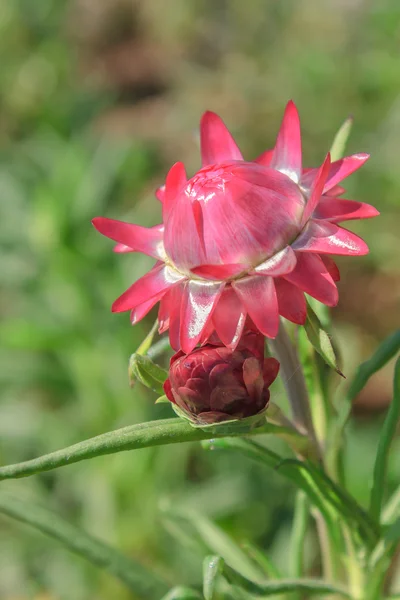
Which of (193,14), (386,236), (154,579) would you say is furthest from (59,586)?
(193,14)

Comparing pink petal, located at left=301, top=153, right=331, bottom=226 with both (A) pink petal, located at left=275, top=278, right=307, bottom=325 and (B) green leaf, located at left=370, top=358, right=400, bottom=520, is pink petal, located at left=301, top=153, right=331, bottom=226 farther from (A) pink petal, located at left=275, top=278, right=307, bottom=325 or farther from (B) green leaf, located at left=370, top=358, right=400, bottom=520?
(B) green leaf, located at left=370, top=358, right=400, bottom=520

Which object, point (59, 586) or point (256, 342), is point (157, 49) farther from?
point (256, 342)

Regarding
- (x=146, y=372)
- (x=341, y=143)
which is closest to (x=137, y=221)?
(x=341, y=143)

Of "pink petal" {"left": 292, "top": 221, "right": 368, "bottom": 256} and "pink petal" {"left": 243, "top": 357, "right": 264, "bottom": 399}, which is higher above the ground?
"pink petal" {"left": 292, "top": 221, "right": 368, "bottom": 256}

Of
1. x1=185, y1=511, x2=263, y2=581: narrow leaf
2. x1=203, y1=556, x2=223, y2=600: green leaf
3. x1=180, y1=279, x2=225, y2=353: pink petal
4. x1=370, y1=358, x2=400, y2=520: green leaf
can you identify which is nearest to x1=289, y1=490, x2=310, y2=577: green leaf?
x1=185, y1=511, x2=263, y2=581: narrow leaf

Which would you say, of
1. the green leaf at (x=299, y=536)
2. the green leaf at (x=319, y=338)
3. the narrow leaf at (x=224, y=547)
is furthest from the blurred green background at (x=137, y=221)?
the green leaf at (x=319, y=338)

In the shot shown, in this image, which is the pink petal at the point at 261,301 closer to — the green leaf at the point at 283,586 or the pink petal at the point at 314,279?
the pink petal at the point at 314,279
